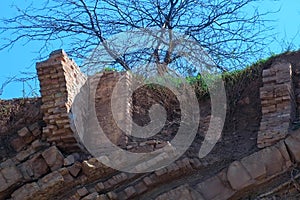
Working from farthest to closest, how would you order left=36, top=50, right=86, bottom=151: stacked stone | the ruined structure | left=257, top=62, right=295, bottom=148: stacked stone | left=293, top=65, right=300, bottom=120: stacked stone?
left=293, top=65, right=300, bottom=120: stacked stone
left=36, top=50, right=86, bottom=151: stacked stone
left=257, top=62, right=295, bottom=148: stacked stone
the ruined structure

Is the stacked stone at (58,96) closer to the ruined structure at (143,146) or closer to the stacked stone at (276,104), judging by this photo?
the ruined structure at (143,146)

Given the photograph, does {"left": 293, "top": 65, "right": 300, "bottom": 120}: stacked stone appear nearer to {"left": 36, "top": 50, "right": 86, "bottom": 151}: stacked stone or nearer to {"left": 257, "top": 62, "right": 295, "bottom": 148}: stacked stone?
{"left": 257, "top": 62, "right": 295, "bottom": 148}: stacked stone

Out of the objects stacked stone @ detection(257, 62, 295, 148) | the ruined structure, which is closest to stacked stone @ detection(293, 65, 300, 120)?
the ruined structure

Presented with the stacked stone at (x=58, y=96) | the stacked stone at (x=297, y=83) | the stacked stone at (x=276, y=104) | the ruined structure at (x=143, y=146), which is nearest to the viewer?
the ruined structure at (x=143, y=146)

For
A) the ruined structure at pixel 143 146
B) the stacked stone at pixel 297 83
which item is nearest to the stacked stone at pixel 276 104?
the ruined structure at pixel 143 146

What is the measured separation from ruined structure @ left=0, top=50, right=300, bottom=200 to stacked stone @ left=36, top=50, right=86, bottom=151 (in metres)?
0.01

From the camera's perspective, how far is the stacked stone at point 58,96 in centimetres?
660

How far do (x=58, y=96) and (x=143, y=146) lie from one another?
1.17m

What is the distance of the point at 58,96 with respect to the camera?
6734 mm

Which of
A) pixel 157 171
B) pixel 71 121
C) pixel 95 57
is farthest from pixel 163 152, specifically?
pixel 95 57

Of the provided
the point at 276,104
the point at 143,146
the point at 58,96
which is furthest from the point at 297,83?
the point at 58,96

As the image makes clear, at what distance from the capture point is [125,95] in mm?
7008

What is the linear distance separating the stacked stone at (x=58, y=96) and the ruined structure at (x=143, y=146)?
0.01 meters

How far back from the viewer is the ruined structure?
5.95m
